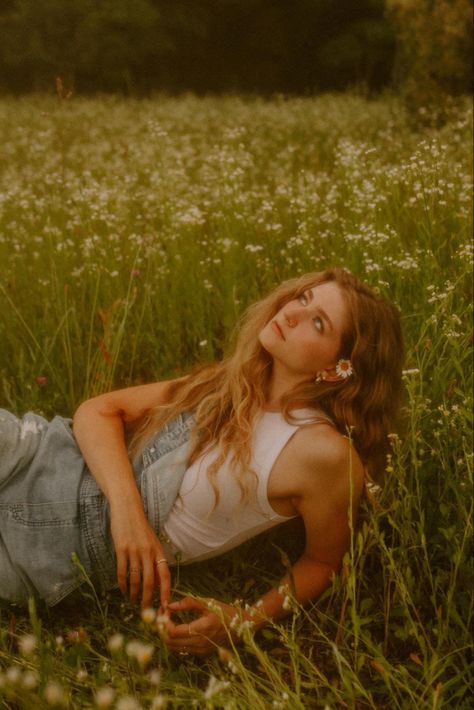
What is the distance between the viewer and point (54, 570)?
2.07 m

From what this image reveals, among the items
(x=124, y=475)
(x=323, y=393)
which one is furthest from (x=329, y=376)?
(x=124, y=475)

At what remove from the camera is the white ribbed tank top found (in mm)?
2010

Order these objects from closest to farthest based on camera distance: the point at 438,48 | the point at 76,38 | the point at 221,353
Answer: the point at 221,353, the point at 438,48, the point at 76,38

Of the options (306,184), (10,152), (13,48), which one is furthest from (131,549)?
(13,48)

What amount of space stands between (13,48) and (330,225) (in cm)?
2092

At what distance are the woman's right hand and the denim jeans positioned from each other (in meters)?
0.11

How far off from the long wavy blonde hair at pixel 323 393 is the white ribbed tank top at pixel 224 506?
3cm

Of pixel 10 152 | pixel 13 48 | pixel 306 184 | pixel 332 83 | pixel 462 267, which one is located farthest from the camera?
pixel 332 83

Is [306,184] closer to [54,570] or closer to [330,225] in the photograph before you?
[330,225]

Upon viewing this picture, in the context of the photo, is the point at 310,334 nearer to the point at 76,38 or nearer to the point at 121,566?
the point at 121,566

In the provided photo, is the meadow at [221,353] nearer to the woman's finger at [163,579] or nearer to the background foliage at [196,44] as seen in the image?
the woman's finger at [163,579]

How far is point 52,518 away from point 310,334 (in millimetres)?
918

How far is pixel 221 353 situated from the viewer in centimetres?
323

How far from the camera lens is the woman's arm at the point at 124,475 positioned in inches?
76.4
